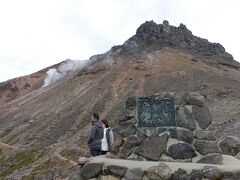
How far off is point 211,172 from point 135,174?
5.48 feet

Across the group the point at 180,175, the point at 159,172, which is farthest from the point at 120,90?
the point at 180,175

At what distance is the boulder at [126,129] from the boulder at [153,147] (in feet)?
1.49

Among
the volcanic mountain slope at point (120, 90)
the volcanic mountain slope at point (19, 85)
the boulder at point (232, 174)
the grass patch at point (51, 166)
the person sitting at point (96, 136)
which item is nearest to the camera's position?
the boulder at point (232, 174)

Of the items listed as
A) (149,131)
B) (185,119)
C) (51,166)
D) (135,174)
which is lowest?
(51,166)

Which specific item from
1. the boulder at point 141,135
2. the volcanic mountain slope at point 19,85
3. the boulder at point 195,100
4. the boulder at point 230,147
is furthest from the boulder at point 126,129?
the volcanic mountain slope at point 19,85

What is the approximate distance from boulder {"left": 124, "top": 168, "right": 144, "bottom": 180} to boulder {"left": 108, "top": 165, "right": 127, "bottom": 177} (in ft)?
0.40

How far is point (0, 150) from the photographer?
46.3 m

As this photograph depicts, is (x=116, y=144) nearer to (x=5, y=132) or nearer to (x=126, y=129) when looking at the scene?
(x=126, y=129)

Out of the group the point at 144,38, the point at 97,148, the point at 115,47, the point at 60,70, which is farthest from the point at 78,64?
the point at 97,148

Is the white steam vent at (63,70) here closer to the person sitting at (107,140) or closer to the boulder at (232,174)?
the person sitting at (107,140)

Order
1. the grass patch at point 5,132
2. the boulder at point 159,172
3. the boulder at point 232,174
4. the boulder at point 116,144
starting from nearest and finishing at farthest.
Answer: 1. the boulder at point 232,174
2. the boulder at point 159,172
3. the boulder at point 116,144
4. the grass patch at point 5,132

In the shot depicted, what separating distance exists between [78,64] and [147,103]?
80.6 metres

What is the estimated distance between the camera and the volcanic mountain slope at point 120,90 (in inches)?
1628

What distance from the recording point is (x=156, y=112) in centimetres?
1070
